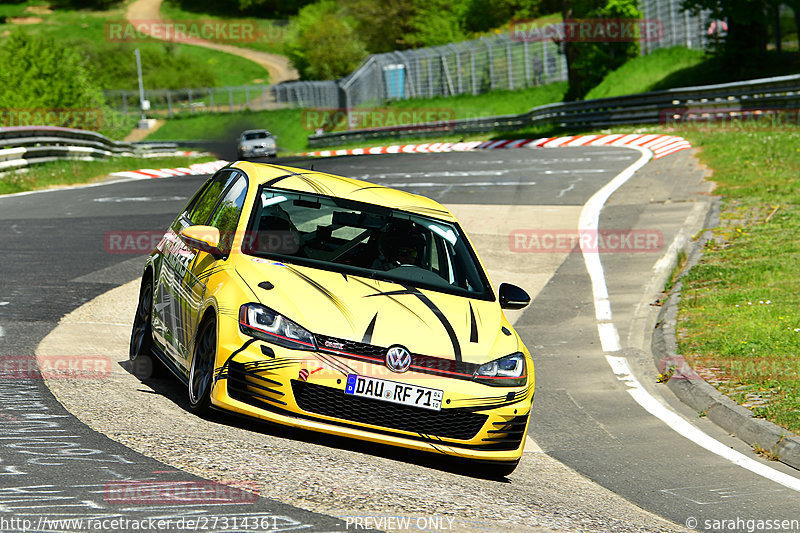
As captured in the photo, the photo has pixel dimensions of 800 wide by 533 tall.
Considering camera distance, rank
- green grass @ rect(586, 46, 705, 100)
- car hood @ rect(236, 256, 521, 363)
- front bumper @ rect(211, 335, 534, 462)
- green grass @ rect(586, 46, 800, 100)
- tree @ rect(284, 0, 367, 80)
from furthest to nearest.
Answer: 1. tree @ rect(284, 0, 367, 80)
2. green grass @ rect(586, 46, 705, 100)
3. green grass @ rect(586, 46, 800, 100)
4. car hood @ rect(236, 256, 521, 363)
5. front bumper @ rect(211, 335, 534, 462)

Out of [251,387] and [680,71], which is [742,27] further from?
[251,387]

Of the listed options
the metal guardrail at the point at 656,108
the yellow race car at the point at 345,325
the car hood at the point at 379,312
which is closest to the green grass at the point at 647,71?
the metal guardrail at the point at 656,108

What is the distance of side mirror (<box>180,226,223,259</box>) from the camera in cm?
692

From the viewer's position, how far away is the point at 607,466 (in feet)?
24.1

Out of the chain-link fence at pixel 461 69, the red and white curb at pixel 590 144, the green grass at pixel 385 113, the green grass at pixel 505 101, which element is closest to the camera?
the red and white curb at pixel 590 144

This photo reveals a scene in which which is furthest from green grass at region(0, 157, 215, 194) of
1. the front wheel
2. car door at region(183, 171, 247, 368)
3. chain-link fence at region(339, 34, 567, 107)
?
chain-link fence at region(339, 34, 567, 107)

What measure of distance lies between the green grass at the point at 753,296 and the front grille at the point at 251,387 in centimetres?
412

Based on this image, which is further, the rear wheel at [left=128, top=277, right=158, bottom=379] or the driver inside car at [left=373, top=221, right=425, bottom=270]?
the rear wheel at [left=128, top=277, right=158, bottom=379]

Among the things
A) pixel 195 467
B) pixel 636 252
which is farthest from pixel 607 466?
pixel 636 252

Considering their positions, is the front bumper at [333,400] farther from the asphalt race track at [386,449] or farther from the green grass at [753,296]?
the green grass at [753,296]

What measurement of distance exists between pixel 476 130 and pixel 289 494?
4283 cm

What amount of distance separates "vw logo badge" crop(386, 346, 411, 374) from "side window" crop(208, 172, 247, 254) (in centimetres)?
156

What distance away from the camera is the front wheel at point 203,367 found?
20.6 feet

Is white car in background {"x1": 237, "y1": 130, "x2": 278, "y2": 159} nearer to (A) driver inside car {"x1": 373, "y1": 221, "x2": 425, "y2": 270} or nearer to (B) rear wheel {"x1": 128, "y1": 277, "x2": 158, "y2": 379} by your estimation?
(B) rear wheel {"x1": 128, "y1": 277, "x2": 158, "y2": 379}
